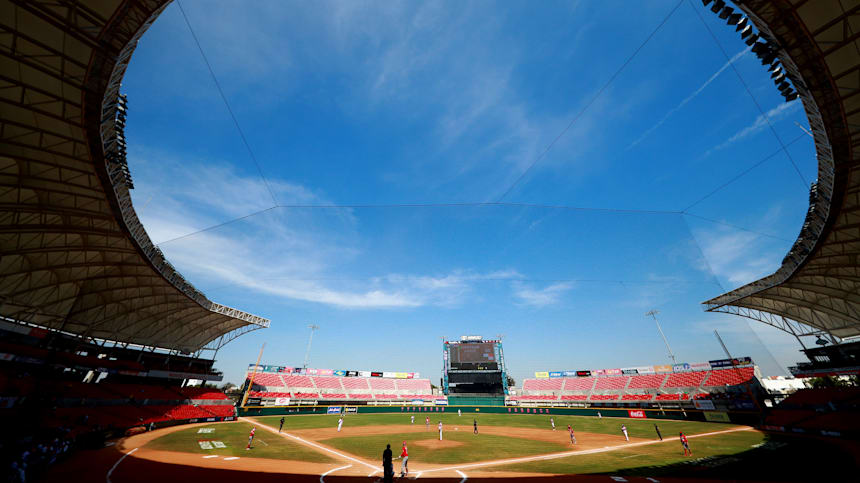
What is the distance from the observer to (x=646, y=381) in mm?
64812

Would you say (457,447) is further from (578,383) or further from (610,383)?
(578,383)

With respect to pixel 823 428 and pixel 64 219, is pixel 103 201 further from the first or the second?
pixel 823 428

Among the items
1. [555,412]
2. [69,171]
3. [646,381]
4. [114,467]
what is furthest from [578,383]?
[69,171]

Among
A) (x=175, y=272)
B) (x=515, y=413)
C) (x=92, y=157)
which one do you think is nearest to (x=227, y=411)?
(x=175, y=272)

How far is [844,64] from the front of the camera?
11.9 metres

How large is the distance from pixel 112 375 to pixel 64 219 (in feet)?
117

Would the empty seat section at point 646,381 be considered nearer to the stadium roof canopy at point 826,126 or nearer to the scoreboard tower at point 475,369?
the scoreboard tower at point 475,369

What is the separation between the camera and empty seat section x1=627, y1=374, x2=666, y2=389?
205 feet

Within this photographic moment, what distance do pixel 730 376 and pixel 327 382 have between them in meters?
83.5

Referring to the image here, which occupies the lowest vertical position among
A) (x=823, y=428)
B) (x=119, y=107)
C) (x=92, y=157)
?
(x=823, y=428)

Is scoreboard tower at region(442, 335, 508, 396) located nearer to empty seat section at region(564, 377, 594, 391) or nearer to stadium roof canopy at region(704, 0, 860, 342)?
empty seat section at region(564, 377, 594, 391)

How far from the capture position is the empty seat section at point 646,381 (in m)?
62.5

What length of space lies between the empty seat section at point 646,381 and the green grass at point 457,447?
1914 inches

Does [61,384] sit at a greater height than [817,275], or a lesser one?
lesser
